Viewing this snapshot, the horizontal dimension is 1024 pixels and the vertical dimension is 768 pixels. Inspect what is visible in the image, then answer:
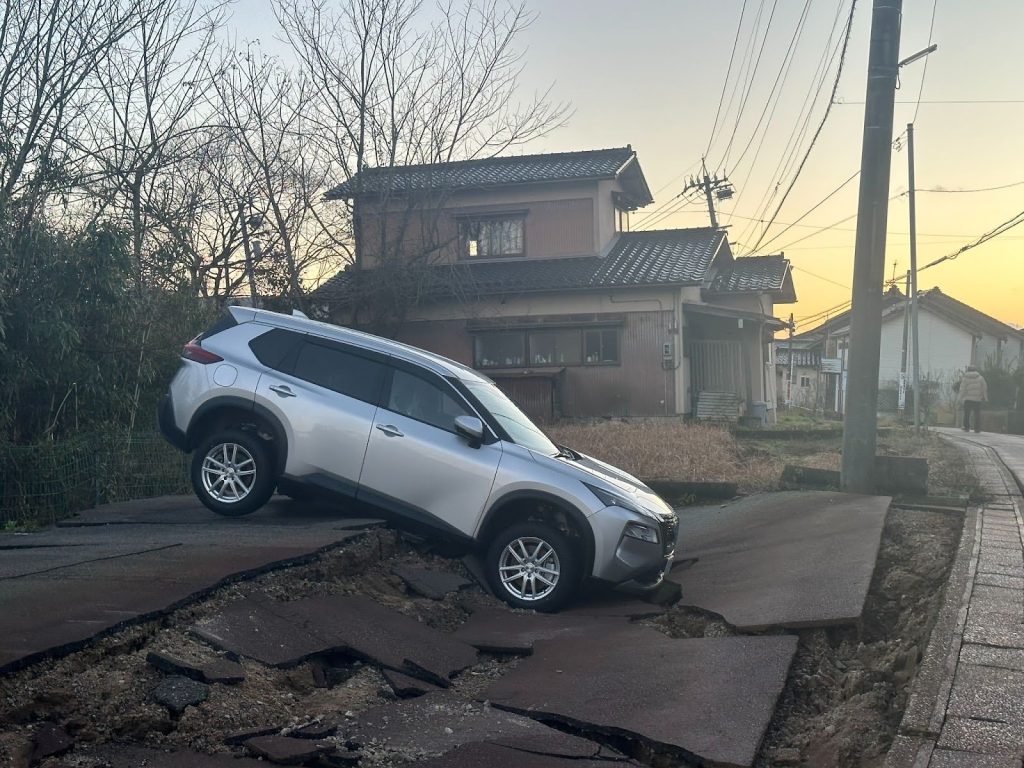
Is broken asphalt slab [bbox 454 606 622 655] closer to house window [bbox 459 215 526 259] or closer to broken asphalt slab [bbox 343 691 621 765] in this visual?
broken asphalt slab [bbox 343 691 621 765]

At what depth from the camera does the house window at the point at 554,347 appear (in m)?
26.7

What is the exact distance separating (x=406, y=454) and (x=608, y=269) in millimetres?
19278

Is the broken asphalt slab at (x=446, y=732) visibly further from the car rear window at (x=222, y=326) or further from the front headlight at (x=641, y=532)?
the car rear window at (x=222, y=326)

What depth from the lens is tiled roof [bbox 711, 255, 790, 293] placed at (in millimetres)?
27938

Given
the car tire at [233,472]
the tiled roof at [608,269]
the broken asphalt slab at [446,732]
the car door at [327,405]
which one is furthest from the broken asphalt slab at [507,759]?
the tiled roof at [608,269]

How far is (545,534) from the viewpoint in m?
7.74

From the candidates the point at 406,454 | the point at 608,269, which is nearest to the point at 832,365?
the point at 608,269

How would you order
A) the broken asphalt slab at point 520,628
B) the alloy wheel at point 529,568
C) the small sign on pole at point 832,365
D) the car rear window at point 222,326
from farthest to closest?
the small sign on pole at point 832,365, the car rear window at point 222,326, the alloy wheel at point 529,568, the broken asphalt slab at point 520,628

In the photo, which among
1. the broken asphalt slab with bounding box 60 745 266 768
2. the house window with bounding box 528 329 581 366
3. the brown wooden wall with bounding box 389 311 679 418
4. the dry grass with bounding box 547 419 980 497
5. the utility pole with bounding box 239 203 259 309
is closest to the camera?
the broken asphalt slab with bounding box 60 745 266 768

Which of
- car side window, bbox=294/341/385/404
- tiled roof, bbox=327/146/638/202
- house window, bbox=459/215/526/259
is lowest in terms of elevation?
car side window, bbox=294/341/385/404

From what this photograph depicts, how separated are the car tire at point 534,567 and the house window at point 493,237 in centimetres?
2055

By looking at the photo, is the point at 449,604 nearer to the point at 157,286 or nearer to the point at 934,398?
the point at 157,286

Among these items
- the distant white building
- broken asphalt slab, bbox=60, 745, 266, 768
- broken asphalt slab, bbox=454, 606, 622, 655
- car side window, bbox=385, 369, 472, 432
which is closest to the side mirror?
car side window, bbox=385, 369, 472, 432

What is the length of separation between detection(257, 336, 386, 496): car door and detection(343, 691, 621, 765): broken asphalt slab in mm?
3347
